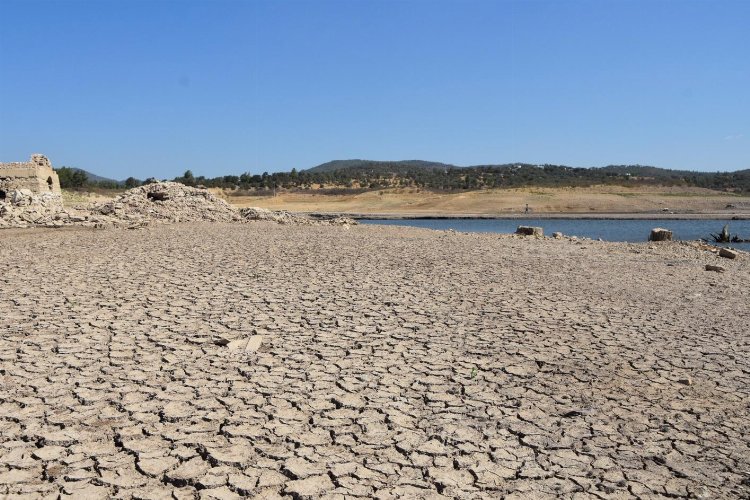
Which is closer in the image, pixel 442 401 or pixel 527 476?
pixel 527 476

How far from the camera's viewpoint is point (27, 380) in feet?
14.9

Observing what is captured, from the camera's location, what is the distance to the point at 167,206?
22422 millimetres

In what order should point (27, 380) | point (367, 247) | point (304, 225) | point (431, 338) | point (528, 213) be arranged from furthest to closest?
point (528, 213), point (304, 225), point (367, 247), point (431, 338), point (27, 380)

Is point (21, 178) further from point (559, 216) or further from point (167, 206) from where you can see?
point (559, 216)

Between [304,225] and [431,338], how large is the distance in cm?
1641

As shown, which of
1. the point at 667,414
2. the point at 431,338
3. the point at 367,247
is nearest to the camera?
the point at 667,414

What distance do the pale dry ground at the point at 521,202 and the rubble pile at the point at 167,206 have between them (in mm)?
31595

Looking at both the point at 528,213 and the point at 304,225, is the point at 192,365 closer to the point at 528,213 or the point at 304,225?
the point at 304,225

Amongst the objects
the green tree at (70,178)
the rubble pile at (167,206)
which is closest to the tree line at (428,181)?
A: the green tree at (70,178)

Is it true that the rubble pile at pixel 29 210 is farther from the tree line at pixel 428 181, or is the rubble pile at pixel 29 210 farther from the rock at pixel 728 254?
the tree line at pixel 428 181

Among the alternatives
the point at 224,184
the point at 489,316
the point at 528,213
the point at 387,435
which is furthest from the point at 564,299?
the point at 224,184

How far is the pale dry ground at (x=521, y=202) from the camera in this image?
187 ft

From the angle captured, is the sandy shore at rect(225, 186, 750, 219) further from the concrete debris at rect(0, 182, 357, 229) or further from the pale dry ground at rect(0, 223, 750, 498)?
the pale dry ground at rect(0, 223, 750, 498)

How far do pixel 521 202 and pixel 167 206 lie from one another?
43.5 metres
